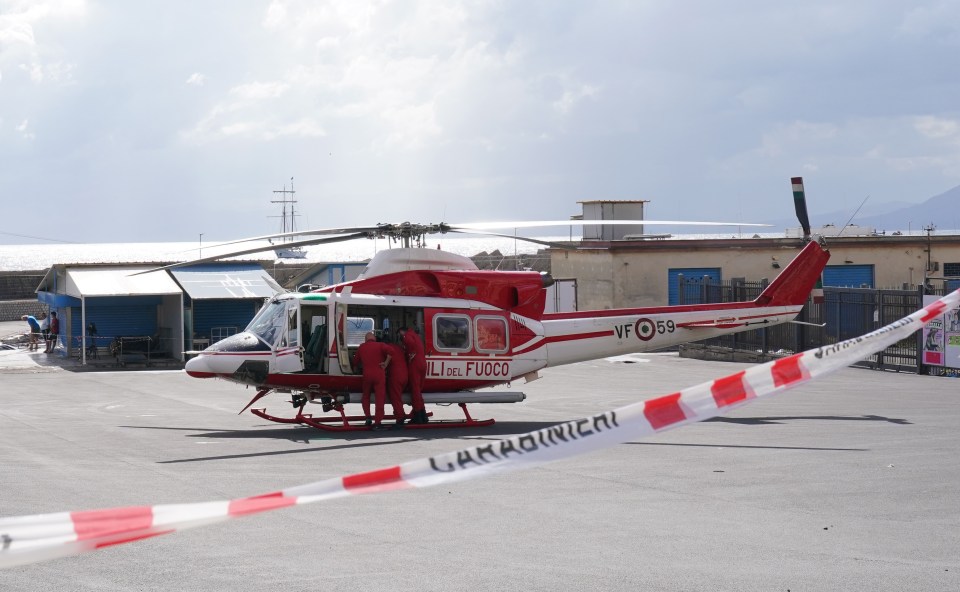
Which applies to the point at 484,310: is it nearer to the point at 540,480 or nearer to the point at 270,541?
the point at 540,480

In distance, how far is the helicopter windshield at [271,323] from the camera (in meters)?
15.7

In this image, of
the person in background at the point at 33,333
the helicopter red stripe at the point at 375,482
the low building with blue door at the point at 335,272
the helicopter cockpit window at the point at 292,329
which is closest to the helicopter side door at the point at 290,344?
the helicopter cockpit window at the point at 292,329

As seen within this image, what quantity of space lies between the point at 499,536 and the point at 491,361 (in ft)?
27.9

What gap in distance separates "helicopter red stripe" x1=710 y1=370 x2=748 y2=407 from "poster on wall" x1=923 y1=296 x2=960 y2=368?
62.0 feet

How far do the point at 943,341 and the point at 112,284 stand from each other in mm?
22330

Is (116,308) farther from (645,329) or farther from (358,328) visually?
(645,329)

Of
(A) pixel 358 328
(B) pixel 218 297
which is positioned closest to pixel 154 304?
(B) pixel 218 297

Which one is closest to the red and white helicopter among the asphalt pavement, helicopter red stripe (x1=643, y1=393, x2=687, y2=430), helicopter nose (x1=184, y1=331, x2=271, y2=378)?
helicopter nose (x1=184, y1=331, x2=271, y2=378)

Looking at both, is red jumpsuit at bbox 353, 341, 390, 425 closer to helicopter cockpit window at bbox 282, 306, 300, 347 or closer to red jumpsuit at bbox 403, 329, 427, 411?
red jumpsuit at bbox 403, 329, 427, 411

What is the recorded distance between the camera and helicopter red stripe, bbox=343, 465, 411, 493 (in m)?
4.60

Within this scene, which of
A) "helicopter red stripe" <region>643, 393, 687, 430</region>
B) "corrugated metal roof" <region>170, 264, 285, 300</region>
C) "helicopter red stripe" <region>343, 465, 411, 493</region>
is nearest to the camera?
"helicopter red stripe" <region>343, 465, 411, 493</region>

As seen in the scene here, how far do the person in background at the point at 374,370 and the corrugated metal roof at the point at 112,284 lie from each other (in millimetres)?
16312

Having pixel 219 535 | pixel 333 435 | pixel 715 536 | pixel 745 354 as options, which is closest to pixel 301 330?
pixel 333 435

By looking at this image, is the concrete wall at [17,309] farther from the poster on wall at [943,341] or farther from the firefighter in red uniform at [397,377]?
the poster on wall at [943,341]
